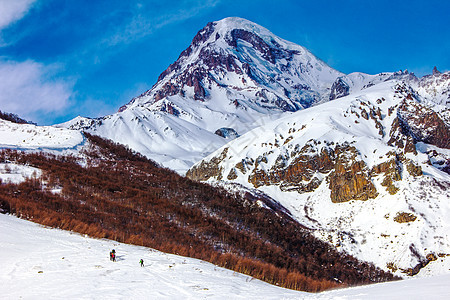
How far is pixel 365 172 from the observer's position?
224 ft

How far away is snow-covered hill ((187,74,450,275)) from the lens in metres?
49.1

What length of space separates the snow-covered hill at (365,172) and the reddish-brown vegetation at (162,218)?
8801mm

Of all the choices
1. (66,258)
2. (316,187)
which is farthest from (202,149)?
(66,258)

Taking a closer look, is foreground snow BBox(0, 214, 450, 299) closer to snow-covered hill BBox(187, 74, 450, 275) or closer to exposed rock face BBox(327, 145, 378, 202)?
snow-covered hill BBox(187, 74, 450, 275)

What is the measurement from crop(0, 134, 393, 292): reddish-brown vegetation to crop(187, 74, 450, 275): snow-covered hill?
28.9 feet

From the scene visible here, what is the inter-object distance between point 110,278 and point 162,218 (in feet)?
58.5

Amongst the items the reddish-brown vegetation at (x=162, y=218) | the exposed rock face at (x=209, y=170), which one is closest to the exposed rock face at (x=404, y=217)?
the reddish-brown vegetation at (x=162, y=218)

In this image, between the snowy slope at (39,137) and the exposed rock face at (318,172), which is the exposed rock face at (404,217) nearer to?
the exposed rock face at (318,172)

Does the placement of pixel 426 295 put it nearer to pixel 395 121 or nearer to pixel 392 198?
pixel 392 198

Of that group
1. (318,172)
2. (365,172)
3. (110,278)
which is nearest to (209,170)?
(318,172)

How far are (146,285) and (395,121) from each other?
103938 mm

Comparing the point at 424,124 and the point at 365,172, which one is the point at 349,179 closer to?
the point at 365,172

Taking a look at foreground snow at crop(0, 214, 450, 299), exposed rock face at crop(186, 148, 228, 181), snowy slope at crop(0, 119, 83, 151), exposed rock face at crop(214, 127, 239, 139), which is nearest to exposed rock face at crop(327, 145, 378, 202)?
exposed rock face at crop(186, 148, 228, 181)

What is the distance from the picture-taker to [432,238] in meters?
46.3
